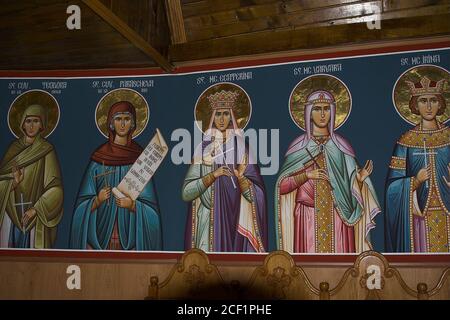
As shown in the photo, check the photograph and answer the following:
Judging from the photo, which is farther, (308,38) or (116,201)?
(116,201)

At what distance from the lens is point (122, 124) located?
4781mm

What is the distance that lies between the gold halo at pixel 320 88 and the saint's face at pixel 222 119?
0.65 meters

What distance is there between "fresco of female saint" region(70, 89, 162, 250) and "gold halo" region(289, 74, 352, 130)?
1.62m

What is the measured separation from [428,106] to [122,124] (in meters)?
3.09

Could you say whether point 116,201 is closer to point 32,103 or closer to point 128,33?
point 32,103

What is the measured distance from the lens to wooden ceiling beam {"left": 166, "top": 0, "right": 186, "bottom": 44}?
4.47 metres

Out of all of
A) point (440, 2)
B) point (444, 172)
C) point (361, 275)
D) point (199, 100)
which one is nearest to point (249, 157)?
point (199, 100)

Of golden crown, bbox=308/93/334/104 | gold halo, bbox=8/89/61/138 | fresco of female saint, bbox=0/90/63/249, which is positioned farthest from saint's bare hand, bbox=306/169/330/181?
gold halo, bbox=8/89/61/138

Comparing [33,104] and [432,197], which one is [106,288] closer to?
[33,104]

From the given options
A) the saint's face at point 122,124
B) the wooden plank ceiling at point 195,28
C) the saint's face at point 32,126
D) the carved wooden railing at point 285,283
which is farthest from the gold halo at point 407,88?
the saint's face at point 32,126

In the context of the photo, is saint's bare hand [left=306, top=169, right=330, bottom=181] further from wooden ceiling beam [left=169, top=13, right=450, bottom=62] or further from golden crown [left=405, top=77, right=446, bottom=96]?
wooden ceiling beam [left=169, top=13, right=450, bottom=62]

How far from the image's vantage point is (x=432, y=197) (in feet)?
12.9

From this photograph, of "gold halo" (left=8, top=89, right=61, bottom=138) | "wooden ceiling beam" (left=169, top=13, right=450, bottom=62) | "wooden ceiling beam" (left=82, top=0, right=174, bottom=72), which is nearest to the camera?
"wooden ceiling beam" (left=82, top=0, right=174, bottom=72)

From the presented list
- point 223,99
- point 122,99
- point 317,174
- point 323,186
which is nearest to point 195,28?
point 223,99
